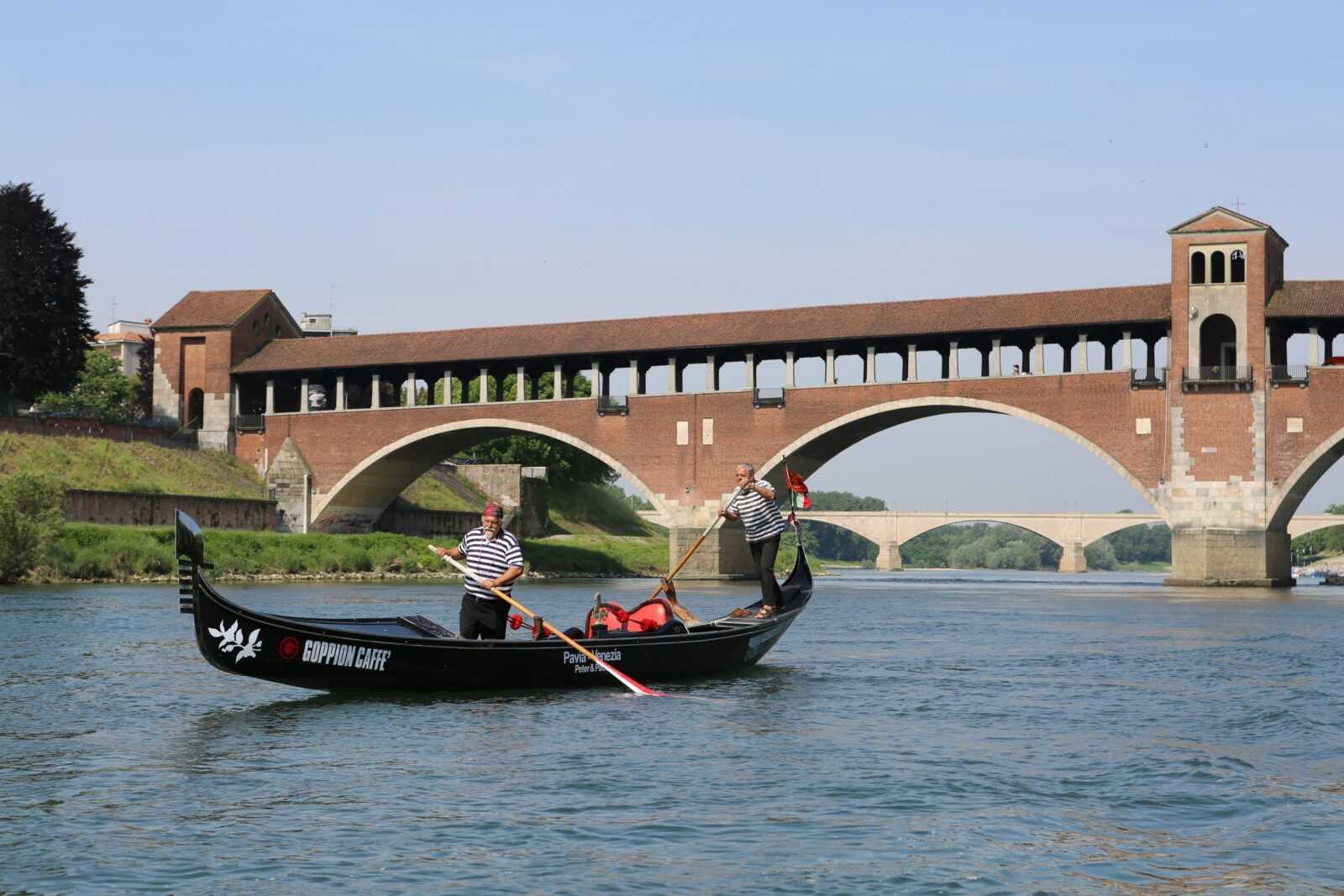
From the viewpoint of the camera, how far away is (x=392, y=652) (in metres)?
16.8

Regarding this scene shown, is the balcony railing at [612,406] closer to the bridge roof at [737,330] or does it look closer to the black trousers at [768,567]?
the bridge roof at [737,330]

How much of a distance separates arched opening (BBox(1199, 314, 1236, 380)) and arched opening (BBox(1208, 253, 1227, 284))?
3.69 feet

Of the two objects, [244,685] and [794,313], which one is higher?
[794,313]

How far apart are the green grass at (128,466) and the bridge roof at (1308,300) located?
37.3m

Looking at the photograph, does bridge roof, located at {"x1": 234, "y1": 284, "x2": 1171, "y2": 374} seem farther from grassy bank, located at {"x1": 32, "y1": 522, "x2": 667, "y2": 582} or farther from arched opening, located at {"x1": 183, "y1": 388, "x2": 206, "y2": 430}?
grassy bank, located at {"x1": 32, "y1": 522, "x2": 667, "y2": 582}

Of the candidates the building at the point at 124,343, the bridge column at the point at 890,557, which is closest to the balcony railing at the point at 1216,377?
the bridge column at the point at 890,557

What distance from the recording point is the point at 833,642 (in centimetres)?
2781

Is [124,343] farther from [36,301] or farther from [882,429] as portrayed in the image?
[882,429]

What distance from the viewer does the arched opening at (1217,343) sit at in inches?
2044

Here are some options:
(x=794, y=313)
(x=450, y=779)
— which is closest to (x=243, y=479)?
(x=794, y=313)

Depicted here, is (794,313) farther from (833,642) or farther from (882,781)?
(882,781)

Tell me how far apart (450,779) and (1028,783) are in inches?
178

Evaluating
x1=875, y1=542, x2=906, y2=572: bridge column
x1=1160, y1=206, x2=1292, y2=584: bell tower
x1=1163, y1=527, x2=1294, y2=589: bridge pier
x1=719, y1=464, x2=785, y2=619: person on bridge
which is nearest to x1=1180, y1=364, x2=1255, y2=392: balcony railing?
x1=1160, y1=206, x2=1292, y2=584: bell tower

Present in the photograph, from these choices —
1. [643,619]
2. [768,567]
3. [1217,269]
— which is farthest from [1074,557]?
[643,619]
